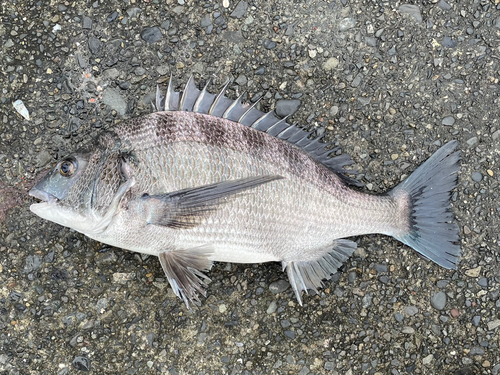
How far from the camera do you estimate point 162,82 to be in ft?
9.20

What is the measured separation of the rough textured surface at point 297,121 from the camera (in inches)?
108

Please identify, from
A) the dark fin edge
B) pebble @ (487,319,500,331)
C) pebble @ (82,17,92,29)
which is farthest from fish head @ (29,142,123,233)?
pebble @ (487,319,500,331)

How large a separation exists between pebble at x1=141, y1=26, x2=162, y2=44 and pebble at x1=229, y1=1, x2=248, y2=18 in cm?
51

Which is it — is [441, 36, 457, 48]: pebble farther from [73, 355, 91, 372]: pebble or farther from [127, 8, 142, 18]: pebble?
[73, 355, 91, 372]: pebble

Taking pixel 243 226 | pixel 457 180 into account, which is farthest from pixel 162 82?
pixel 457 180

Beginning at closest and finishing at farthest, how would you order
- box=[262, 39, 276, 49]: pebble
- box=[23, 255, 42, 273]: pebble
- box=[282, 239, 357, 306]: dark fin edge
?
1. box=[282, 239, 357, 306]: dark fin edge
2. box=[23, 255, 42, 273]: pebble
3. box=[262, 39, 276, 49]: pebble

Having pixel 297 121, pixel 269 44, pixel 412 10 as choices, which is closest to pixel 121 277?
pixel 297 121

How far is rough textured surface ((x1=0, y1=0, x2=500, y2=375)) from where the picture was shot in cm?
273

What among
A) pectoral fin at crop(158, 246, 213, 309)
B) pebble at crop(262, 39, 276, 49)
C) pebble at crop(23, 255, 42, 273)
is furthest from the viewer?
pebble at crop(262, 39, 276, 49)

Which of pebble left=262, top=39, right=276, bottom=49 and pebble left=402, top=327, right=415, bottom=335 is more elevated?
pebble left=262, top=39, right=276, bottom=49

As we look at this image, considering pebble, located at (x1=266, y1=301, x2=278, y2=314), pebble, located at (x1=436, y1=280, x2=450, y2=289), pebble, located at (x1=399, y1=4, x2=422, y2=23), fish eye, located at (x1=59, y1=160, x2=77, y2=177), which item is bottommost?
pebble, located at (x1=436, y1=280, x2=450, y2=289)

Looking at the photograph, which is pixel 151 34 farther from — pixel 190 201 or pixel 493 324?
pixel 493 324

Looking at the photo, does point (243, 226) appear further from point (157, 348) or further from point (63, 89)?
point (63, 89)

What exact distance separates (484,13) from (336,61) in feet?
3.54
